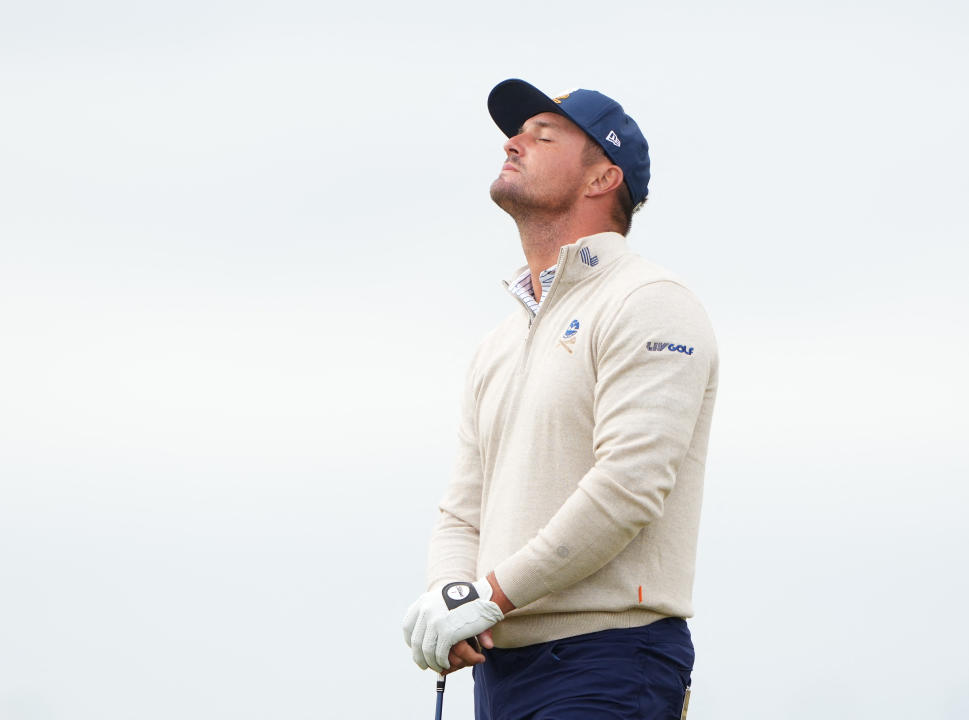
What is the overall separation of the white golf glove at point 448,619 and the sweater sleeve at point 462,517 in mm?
384

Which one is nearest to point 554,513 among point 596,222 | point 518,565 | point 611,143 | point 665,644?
point 518,565

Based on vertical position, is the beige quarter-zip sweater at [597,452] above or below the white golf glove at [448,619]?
above

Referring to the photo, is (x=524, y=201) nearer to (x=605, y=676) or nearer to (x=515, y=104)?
(x=515, y=104)

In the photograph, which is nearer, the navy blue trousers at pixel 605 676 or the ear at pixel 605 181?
the navy blue trousers at pixel 605 676

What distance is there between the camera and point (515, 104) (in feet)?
14.5

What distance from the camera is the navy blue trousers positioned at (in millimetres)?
3527

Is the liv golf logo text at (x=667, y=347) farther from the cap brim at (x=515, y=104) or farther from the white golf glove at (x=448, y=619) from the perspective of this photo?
the cap brim at (x=515, y=104)

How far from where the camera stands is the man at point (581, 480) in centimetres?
351

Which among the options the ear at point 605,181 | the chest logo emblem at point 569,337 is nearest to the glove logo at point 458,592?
the chest logo emblem at point 569,337

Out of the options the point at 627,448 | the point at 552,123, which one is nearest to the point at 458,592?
the point at 627,448

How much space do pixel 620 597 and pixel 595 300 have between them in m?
0.95

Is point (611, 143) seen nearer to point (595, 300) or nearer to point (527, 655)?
point (595, 300)

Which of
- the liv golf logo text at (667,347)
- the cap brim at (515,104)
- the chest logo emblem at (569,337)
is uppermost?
the cap brim at (515,104)

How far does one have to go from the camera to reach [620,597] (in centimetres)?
359
